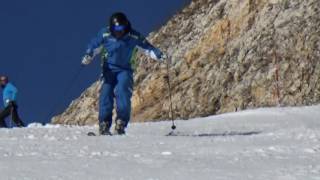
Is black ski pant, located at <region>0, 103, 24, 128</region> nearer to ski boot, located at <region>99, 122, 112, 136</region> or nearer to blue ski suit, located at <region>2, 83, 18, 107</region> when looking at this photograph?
blue ski suit, located at <region>2, 83, 18, 107</region>

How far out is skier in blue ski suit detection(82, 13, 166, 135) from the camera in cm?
1102

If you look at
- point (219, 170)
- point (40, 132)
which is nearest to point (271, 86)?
point (40, 132)

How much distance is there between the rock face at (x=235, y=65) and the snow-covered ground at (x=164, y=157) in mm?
16653

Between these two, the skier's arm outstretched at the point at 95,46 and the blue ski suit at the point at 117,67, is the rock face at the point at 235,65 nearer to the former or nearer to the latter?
the blue ski suit at the point at 117,67

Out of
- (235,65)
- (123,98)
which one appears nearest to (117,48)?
(123,98)

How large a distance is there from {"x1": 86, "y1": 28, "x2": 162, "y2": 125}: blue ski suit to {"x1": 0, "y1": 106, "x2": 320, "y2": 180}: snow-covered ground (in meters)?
1.17

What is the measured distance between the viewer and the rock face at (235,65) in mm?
27500

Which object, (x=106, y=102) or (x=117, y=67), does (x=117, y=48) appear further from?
(x=106, y=102)

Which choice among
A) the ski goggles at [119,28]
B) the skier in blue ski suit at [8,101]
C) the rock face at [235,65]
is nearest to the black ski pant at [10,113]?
the skier in blue ski suit at [8,101]

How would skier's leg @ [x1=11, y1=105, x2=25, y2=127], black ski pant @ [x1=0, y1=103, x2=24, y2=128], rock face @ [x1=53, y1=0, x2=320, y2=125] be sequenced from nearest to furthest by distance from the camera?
skier's leg @ [x1=11, y1=105, x2=25, y2=127] → black ski pant @ [x1=0, y1=103, x2=24, y2=128] → rock face @ [x1=53, y1=0, x2=320, y2=125]

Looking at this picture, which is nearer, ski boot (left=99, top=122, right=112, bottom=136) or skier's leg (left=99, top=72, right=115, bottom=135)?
ski boot (left=99, top=122, right=112, bottom=136)

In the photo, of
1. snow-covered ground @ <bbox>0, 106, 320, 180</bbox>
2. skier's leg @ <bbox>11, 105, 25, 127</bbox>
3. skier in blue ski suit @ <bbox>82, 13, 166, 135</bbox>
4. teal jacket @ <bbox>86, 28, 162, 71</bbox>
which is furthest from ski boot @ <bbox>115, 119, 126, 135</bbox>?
skier's leg @ <bbox>11, 105, 25, 127</bbox>

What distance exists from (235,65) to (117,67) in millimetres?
18563

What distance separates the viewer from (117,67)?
11133mm
